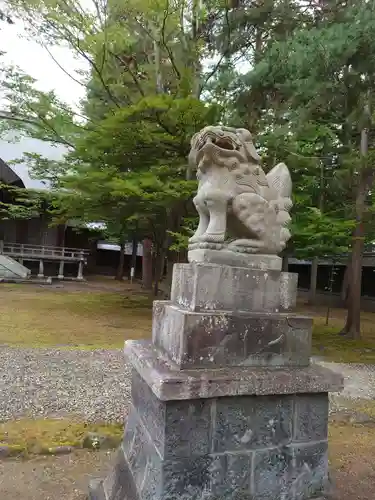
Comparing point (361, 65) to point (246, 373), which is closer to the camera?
point (246, 373)

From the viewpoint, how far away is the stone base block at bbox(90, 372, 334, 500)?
2.09 meters

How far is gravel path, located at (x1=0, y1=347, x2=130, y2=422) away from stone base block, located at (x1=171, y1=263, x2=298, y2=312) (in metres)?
2.53

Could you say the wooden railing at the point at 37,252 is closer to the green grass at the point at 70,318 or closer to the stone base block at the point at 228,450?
the green grass at the point at 70,318

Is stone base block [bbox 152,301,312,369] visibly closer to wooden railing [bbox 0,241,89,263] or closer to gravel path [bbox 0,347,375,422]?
gravel path [bbox 0,347,375,422]

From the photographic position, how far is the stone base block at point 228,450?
209cm

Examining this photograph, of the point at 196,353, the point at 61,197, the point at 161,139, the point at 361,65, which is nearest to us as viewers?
the point at 196,353

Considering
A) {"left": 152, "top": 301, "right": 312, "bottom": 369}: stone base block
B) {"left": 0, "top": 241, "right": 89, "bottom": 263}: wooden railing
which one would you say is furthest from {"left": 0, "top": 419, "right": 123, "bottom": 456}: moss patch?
{"left": 0, "top": 241, "right": 89, "bottom": 263}: wooden railing

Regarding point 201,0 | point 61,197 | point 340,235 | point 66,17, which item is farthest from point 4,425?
point 201,0

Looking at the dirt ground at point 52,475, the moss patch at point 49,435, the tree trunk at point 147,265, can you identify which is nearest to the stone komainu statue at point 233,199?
the dirt ground at point 52,475

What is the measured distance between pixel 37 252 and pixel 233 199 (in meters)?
21.5

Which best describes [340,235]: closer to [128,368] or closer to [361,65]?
[361,65]

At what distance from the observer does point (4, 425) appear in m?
→ 3.92

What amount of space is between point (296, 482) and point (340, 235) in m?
5.74

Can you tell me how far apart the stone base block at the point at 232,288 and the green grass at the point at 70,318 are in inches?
220
